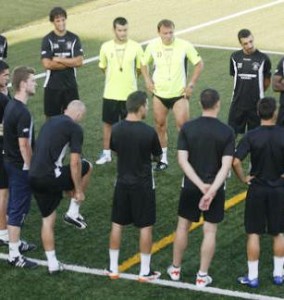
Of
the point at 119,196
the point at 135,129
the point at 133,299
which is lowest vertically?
the point at 133,299

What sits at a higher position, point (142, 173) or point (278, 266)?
point (142, 173)

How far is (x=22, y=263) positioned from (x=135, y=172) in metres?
1.75

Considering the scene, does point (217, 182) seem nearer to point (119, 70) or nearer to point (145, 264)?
point (145, 264)

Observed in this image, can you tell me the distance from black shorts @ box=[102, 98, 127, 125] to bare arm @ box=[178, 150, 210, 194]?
415 centimetres

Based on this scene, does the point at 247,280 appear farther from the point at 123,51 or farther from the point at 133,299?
the point at 123,51

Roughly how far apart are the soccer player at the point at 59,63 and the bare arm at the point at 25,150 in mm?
3828

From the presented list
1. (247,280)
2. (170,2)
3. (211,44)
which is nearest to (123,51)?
(247,280)

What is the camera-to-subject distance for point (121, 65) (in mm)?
12312

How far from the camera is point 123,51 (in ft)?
40.4

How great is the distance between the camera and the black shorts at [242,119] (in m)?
11.7

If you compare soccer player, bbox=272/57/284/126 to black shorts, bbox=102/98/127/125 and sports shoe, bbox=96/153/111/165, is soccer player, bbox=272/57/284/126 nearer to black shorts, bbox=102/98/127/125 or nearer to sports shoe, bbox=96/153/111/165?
black shorts, bbox=102/98/127/125

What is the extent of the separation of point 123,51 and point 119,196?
4191 millimetres

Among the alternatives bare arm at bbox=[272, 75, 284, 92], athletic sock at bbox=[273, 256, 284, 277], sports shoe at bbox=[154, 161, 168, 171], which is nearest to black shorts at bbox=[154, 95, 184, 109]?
sports shoe at bbox=[154, 161, 168, 171]

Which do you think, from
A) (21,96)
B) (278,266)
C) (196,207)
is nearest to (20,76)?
(21,96)
